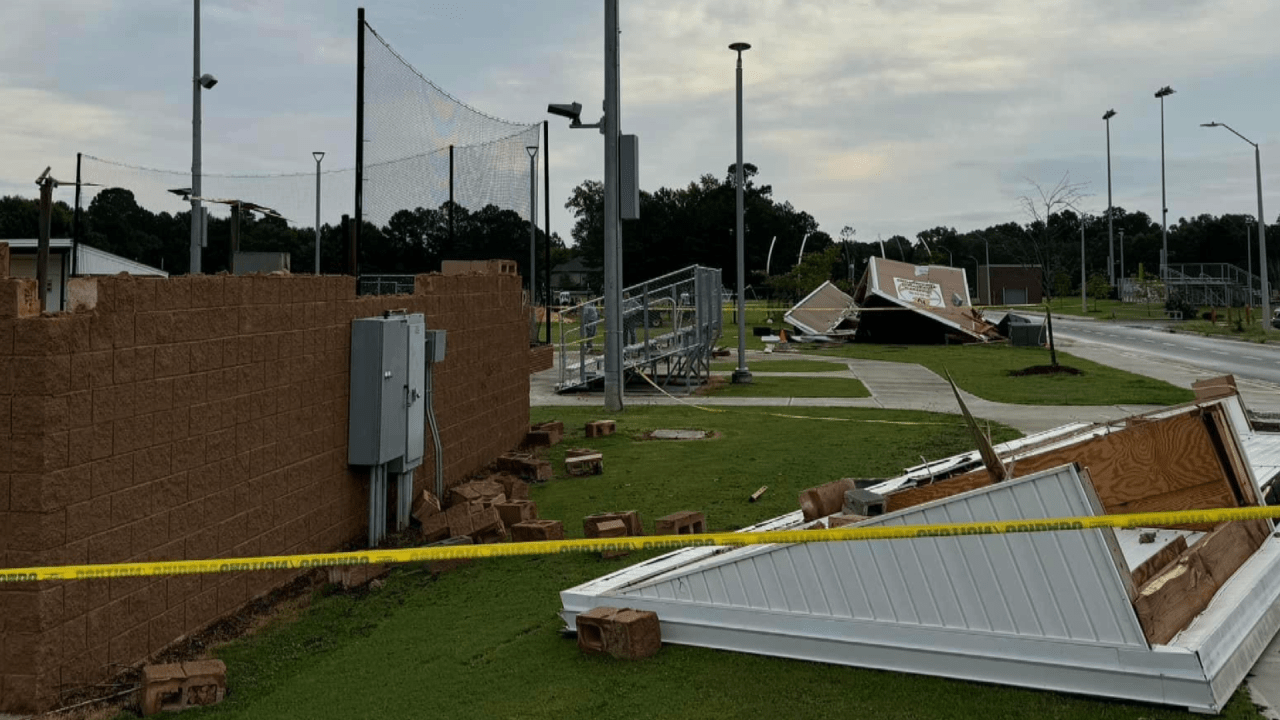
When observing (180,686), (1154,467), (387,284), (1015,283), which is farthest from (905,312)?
(1015,283)

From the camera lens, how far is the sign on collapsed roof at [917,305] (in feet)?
133

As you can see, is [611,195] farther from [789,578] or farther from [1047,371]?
[789,578]

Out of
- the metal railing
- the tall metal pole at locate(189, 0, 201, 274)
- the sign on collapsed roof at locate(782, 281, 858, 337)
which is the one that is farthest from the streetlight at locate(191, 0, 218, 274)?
the sign on collapsed roof at locate(782, 281, 858, 337)

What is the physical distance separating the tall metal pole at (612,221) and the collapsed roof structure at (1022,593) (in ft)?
40.6

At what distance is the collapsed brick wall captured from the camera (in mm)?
5625

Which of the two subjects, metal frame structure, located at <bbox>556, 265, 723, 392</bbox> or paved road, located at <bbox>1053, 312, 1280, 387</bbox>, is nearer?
metal frame structure, located at <bbox>556, 265, 723, 392</bbox>

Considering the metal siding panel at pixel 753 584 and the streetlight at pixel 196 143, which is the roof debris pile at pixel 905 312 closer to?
the streetlight at pixel 196 143

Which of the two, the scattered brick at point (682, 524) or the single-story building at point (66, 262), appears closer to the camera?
the scattered brick at point (682, 524)

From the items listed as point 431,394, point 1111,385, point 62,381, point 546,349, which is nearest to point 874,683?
point 62,381

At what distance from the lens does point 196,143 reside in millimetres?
17578

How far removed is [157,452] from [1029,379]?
838 inches

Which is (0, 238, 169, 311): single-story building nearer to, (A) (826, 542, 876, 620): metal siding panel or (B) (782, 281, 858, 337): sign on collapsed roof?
(A) (826, 542, 876, 620): metal siding panel

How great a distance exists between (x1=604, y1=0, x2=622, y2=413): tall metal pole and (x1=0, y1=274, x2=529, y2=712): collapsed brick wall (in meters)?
9.29

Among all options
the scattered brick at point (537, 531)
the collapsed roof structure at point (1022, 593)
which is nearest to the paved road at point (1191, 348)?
the collapsed roof structure at point (1022, 593)
